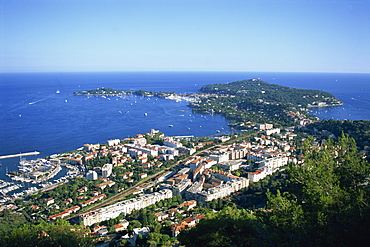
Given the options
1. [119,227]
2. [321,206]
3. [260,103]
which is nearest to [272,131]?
[260,103]

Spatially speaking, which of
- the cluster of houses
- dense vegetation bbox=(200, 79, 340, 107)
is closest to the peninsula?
dense vegetation bbox=(200, 79, 340, 107)

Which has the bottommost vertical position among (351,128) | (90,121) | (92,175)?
(92,175)

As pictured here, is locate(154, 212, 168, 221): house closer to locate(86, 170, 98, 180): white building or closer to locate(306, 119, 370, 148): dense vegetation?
locate(86, 170, 98, 180): white building

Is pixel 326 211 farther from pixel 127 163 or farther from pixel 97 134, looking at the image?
pixel 97 134

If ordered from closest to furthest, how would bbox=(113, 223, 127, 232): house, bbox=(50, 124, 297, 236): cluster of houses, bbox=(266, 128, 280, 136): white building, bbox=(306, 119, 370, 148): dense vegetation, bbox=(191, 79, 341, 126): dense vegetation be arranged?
bbox=(113, 223, 127, 232): house < bbox=(50, 124, 297, 236): cluster of houses < bbox=(306, 119, 370, 148): dense vegetation < bbox=(266, 128, 280, 136): white building < bbox=(191, 79, 341, 126): dense vegetation

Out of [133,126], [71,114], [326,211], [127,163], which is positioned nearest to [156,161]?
[127,163]

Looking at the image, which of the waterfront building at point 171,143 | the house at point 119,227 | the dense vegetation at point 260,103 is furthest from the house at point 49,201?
the dense vegetation at point 260,103

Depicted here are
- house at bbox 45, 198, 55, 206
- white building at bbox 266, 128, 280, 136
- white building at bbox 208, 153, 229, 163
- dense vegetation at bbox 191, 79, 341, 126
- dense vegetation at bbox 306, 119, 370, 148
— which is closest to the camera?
house at bbox 45, 198, 55, 206

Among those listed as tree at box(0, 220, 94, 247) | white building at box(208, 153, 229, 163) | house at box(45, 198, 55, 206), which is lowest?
house at box(45, 198, 55, 206)

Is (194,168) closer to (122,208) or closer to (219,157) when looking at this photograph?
(219,157)
